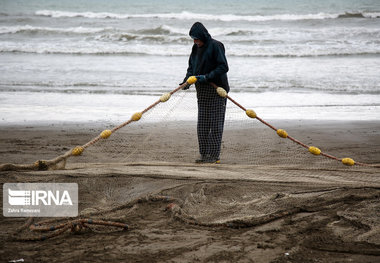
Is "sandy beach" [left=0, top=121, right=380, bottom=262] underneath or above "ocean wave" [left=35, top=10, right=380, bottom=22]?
underneath

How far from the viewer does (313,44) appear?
704 inches

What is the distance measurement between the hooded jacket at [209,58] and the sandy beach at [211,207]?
3.48 feet

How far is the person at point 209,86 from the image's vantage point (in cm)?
523

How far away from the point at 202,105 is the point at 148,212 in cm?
199

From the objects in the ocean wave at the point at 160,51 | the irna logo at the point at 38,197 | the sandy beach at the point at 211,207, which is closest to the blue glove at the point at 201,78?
the sandy beach at the point at 211,207

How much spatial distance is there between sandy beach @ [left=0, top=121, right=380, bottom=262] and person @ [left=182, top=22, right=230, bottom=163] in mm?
477

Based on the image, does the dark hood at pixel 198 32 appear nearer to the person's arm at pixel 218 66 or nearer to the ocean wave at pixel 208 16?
the person's arm at pixel 218 66

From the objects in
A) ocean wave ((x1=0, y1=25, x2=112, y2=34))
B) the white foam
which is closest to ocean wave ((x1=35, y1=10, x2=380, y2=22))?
the white foam

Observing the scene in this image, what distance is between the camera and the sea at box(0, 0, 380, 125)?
30.2 ft

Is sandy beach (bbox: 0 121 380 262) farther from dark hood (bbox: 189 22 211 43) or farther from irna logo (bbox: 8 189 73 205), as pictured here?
dark hood (bbox: 189 22 211 43)

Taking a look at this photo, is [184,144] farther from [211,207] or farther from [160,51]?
[160,51]

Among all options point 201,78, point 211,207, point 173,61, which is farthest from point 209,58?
point 173,61

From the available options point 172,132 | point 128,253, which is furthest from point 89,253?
point 172,132

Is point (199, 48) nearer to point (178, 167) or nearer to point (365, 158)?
point (178, 167)
